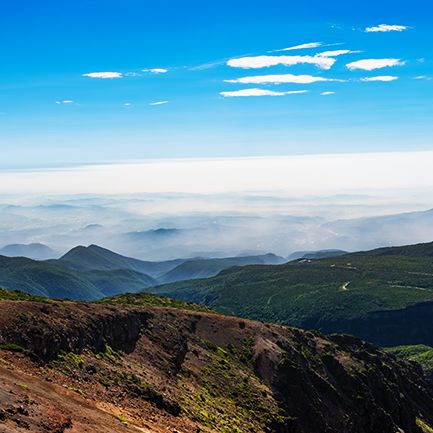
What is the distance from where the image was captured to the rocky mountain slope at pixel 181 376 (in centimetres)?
5197

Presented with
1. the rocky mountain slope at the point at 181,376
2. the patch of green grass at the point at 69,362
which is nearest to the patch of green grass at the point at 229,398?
the rocky mountain slope at the point at 181,376

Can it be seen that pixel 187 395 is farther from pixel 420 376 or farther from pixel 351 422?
pixel 420 376

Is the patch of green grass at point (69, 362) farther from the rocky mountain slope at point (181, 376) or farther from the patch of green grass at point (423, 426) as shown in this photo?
the patch of green grass at point (423, 426)

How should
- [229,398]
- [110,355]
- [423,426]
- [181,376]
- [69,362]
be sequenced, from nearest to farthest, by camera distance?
[69,362], [110,355], [181,376], [229,398], [423,426]

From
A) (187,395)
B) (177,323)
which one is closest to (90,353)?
(187,395)

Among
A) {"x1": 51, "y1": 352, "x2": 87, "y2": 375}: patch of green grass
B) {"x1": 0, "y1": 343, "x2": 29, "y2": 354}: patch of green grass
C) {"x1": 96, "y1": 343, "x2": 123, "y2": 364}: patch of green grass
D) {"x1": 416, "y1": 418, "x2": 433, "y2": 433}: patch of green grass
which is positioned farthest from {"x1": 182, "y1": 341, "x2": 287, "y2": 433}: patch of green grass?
{"x1": 416, "y1": 418, "x2": 433, "y2": 433}: patch of green grass

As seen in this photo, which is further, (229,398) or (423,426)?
(423,426)

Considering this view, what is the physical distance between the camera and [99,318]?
85188 mm

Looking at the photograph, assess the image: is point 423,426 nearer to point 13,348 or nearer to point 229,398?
point 229,398

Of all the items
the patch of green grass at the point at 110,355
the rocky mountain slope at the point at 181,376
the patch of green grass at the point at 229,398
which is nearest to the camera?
the rocky mountain slope at the point at 181,376

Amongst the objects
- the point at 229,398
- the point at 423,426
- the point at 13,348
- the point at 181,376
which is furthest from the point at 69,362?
the point at 423,426

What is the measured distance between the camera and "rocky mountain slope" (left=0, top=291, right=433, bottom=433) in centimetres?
5197

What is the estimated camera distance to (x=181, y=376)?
289 feet

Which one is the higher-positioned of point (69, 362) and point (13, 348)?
point (13, 348)
